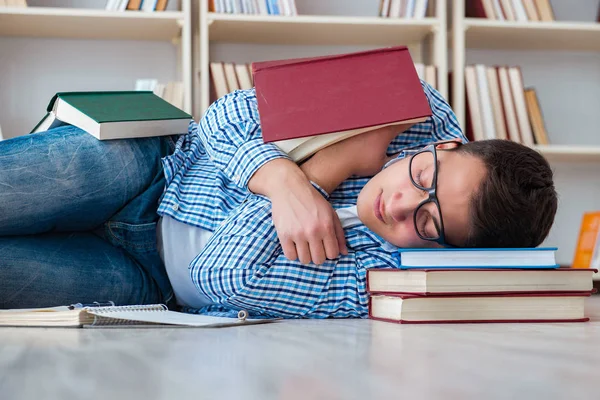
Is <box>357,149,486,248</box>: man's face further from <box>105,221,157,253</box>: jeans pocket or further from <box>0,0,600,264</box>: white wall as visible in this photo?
<box>0,0,600,264</box>: white wall

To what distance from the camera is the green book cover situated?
4.61ft

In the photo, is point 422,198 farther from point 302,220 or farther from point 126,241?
point 126,241

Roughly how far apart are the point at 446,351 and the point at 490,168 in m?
0.47

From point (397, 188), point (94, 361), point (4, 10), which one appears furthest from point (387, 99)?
point (4, 10)

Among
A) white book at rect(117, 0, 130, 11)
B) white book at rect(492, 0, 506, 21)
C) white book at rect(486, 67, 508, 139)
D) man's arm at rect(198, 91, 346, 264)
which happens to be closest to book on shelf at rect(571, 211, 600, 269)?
white book at rect(486, 67, 508, 139)

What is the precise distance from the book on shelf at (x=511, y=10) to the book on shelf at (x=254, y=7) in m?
0.70

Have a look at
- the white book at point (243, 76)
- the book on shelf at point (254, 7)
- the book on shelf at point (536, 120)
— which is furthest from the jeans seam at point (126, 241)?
the book on shelf at point (536, 120)

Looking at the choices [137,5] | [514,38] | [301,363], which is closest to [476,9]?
[514,38]

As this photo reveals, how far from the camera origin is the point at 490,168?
1.09 meters

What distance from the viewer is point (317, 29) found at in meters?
2.70

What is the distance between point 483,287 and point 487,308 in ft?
0.10

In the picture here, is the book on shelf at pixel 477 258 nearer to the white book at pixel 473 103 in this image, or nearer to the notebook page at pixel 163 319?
the notebook page at pixel 163 319

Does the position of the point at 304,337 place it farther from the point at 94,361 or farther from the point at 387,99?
the point at 387,99

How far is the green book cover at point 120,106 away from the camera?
4.61 feet
